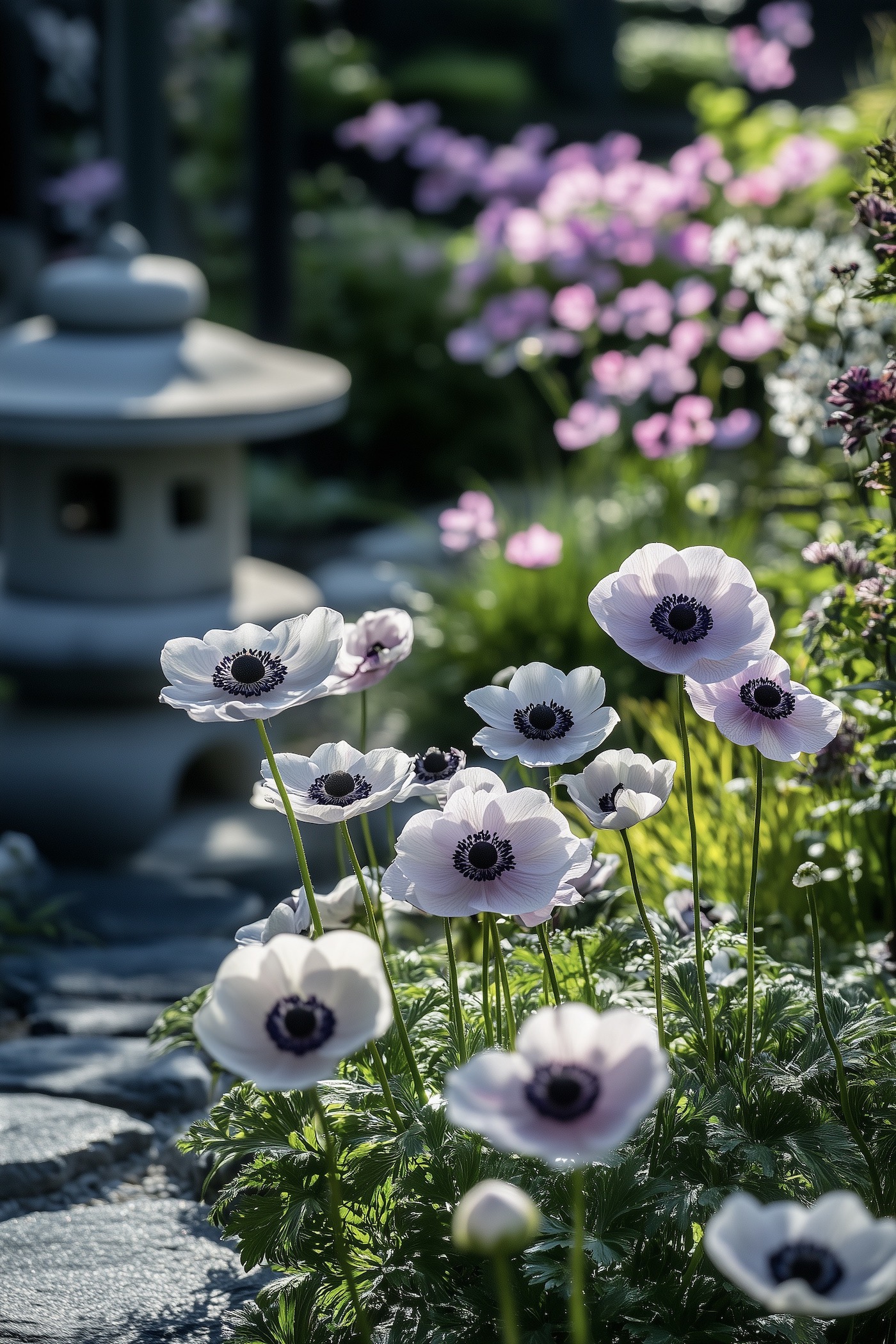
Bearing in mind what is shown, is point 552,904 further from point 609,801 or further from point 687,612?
point 687,612

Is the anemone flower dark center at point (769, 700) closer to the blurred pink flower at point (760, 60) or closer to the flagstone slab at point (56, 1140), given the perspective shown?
the flagstone slab at point (56, 1140)

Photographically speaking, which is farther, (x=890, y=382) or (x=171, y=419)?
(x=171, y=419)

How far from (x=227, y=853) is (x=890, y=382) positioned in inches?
99.8

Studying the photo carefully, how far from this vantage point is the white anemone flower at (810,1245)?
2.65ft

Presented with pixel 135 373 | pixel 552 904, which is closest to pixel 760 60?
pixel 135 373

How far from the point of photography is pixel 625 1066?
89 cm

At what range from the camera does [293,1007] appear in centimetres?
98

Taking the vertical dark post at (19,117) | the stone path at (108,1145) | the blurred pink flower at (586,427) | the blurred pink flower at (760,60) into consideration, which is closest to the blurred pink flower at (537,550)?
the blurred pink flower at (586,427)

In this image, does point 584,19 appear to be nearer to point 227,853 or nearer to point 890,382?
point 227,853

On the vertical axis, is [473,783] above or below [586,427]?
above

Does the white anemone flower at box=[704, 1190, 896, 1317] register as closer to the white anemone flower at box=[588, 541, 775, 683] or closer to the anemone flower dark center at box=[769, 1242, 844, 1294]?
the anemone flower dark center at box=[769, 1242, 844, 1294]

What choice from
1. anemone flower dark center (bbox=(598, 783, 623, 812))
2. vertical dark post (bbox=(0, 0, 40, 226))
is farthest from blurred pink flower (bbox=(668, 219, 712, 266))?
vertical dark post (bbox=(0, 0, 40, 226))

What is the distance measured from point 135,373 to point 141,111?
239cm

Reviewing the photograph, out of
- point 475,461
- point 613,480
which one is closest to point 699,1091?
point 613,480
